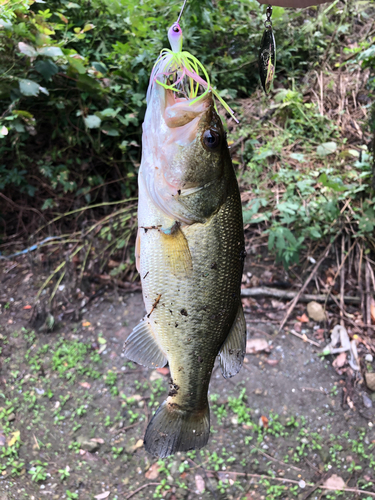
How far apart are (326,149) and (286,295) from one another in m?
1.60

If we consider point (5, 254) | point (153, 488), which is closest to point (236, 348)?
point (153, 488)

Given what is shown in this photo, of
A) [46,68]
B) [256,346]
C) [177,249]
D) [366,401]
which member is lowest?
[366,401]

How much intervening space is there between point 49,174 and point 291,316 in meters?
2.77

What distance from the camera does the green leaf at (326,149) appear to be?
329 cm

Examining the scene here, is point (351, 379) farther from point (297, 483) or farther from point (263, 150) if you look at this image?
point (263, 150)

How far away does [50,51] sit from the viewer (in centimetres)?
241

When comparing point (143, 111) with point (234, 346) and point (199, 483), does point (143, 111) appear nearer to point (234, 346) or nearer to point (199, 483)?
point (234, 346)

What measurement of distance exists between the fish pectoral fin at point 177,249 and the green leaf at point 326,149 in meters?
2.83

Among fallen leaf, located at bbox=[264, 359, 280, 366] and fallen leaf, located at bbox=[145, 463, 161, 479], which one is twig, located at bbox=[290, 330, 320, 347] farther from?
fallen leaf, located at bbox=[145, 463, 161, 479]

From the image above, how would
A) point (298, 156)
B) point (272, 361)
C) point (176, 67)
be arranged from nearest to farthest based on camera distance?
point (176, 67) < point (272, 361) < point (298, 156)

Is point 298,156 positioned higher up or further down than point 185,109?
further down

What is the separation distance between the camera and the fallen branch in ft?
9.52

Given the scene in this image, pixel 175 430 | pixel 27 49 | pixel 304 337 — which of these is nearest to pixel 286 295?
pixel 304 337

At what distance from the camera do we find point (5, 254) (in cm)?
364
